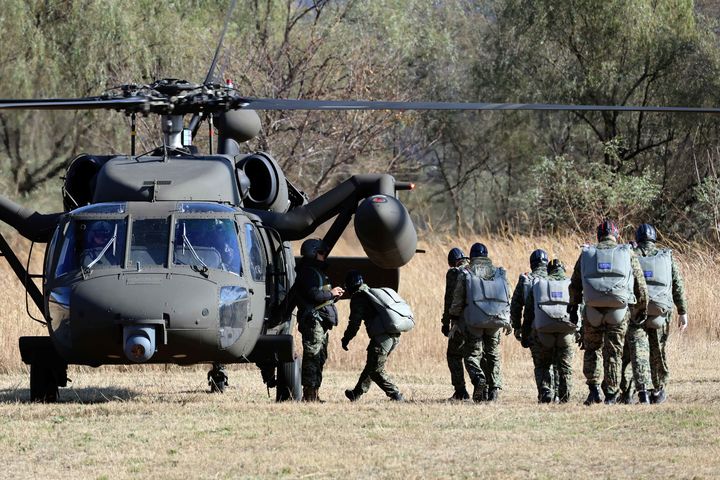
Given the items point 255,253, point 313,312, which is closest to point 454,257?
point 313,312

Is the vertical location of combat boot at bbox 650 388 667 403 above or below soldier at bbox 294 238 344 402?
below

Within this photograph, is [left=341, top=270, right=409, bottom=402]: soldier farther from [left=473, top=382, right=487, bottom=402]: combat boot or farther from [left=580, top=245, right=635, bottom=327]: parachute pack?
[left=580, top=245, right=635, bottom=327]: parachute pack

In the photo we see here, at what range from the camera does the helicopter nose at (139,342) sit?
1064 centimetres

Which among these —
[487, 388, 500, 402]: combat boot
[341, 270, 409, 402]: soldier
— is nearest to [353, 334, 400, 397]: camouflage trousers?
[341, 270, 409, 402]: soldier

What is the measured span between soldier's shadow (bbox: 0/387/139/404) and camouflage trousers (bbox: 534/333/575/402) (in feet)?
13.4

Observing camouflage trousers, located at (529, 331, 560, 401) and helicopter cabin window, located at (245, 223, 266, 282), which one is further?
camouflage trousers, located at (529, 331, 560, 401)

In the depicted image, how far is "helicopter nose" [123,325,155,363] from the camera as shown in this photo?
34.9ft

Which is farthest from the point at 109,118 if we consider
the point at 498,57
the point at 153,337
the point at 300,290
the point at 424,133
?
the point at 153,337

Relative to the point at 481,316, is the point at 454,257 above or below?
above

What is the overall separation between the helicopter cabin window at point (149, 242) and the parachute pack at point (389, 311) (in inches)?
88.6

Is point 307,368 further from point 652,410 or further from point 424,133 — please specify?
point 424,133

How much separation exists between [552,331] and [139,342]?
162 inches

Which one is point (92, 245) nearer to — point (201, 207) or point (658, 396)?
point (201, 207)

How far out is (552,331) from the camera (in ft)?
41.9
